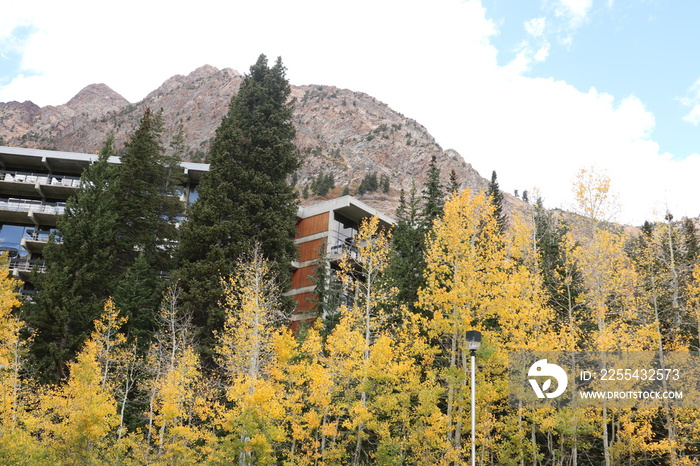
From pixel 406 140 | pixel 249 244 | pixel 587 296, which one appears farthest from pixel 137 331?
pixel 406 140

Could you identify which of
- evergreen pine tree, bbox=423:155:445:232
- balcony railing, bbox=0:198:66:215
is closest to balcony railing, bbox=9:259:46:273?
balcony railing, bbox=0:198:66:215

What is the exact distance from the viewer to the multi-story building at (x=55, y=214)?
4488cm

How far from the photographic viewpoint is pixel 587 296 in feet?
68.0

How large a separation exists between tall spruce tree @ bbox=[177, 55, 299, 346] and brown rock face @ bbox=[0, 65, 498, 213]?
260ft

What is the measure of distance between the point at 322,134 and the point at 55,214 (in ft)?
399

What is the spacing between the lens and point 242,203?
3250cm

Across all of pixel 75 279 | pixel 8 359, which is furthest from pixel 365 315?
pixel 8 359

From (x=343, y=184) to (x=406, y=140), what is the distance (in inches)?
1608

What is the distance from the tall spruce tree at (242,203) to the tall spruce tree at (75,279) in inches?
208

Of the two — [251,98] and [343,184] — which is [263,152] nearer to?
[251,98]

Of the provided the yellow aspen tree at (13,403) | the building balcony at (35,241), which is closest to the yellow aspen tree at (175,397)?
the yellow aspen tree at (13,403)

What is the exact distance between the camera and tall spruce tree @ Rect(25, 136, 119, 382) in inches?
1127

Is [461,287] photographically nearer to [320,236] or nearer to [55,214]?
[320,236]

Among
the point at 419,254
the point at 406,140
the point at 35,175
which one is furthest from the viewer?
the point at 406,140
